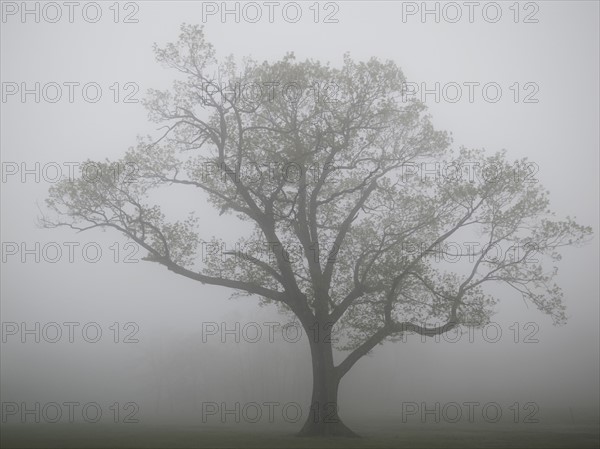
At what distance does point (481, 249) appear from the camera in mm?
27859

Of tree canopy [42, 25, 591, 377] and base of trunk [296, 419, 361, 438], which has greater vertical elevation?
tree canopy [42, 25, 591, 377]

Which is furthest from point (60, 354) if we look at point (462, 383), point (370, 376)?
point (462, 383)

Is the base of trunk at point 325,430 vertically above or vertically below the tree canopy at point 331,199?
below

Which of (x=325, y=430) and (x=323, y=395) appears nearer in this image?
(x=325, y=430)

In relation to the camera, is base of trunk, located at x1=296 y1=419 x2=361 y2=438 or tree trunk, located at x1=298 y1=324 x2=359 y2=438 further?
tree trunk, located at x1=298 y1=324 x2=359 y2=438

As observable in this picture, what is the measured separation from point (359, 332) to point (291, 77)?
1226 cm

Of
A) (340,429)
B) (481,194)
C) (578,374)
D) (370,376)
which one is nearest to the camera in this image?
(340,429)

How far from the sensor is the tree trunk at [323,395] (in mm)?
26312

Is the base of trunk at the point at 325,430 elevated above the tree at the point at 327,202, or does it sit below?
below

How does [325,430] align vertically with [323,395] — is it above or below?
below

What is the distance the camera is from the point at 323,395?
2698 centimetres

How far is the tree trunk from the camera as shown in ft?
86.3

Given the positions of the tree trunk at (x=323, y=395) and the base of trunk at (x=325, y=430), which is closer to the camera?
the base of trunk at (x=325, y=430)

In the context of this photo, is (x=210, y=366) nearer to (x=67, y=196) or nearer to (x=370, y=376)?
(x=370, y=376)
